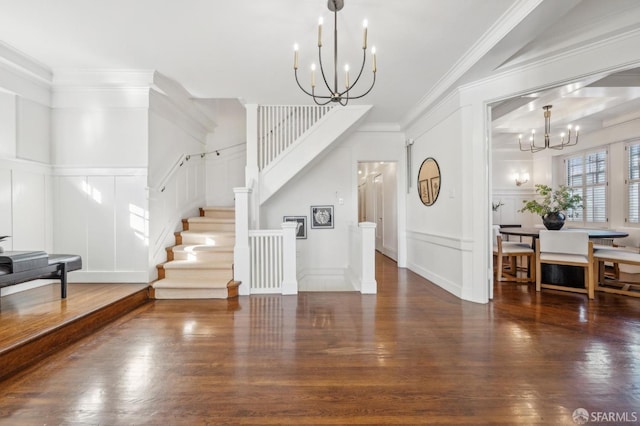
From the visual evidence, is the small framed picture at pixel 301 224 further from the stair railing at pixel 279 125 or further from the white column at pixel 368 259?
the white column at pixel 368 259

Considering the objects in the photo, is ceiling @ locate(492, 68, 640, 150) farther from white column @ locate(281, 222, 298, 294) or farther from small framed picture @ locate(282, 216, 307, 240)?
small framed picture @ locate(282, 216, 307, 240)

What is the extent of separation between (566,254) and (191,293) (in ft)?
16.8

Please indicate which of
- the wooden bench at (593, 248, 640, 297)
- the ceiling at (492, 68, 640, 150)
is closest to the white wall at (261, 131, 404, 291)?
the ceiling at (492, 68, 640, 150)

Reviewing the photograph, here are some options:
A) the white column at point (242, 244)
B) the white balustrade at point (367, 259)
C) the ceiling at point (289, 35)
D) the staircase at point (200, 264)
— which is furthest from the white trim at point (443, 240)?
the staircase at point (200, 264)

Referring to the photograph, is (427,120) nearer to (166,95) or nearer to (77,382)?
(166,95)

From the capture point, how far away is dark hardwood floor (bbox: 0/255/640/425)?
1644 millimetres

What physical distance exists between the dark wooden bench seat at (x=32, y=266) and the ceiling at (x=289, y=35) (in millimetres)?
2167

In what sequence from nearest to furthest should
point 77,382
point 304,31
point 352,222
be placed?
point 77,382, point 304,31, point 352,222

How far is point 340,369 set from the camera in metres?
2.08

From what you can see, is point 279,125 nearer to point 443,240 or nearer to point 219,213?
point 219,213

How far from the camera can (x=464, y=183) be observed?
12.4 ft

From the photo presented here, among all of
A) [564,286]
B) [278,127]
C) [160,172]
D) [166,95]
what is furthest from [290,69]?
[564,286]

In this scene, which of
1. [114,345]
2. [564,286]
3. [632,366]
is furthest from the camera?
[564,286]

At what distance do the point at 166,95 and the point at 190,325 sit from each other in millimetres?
3071
